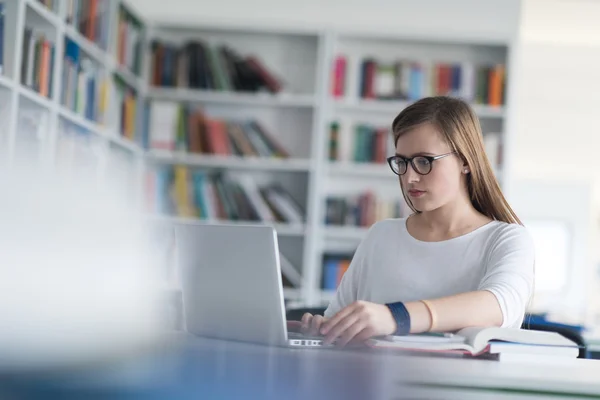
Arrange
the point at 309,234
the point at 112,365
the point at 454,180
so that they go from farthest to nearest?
the point at 309,234
the point at 454,180
the point at 112,365

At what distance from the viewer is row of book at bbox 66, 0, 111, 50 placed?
12.4 ft

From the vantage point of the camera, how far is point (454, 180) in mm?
1669

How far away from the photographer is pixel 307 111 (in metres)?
5.13

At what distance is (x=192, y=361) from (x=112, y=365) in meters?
0.34

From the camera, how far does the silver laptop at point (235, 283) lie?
3.77ft

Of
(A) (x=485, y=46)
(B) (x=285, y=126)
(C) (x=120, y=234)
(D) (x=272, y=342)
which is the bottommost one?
(D) (x=272, y=342)

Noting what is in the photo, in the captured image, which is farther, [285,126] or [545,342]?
[285,126]

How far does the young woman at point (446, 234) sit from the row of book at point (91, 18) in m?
2.46

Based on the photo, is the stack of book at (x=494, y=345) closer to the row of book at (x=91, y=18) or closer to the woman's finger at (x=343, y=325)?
the woman's finger at (x=343, y=325)

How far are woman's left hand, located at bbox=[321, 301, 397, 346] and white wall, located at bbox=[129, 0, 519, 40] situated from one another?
4.20m

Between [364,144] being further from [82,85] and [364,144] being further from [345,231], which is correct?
[82,85]

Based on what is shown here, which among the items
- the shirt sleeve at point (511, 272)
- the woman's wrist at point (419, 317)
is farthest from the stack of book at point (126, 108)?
the woman's wrist at point (419, 317)

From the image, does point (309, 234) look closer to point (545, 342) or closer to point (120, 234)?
point (545, 342)

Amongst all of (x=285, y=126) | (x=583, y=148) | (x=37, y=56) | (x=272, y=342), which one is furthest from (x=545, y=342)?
(x=583, y=148)
